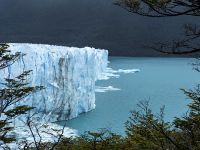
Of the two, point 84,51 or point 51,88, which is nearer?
point 51,88

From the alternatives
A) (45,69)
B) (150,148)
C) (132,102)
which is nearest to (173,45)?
(150,148)

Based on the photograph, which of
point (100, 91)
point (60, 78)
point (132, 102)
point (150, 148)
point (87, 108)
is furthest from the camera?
point (100, 91)

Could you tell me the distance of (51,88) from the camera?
3650cm

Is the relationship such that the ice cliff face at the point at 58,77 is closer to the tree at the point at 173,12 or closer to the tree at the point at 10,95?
the tree at the point at 10,95

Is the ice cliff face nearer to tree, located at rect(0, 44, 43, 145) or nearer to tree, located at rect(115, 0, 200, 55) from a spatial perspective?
tree, located at rect(0, 44, 43, 145)

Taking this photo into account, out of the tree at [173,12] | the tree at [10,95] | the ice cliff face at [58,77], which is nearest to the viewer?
the tree at [173,12]

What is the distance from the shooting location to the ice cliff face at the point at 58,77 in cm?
3381

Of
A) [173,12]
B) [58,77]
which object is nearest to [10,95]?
[173,12]

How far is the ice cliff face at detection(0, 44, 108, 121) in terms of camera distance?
33812 millimetres

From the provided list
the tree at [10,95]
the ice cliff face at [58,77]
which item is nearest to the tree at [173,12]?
the tree at [10,95]

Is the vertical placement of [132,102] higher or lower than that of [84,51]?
lower

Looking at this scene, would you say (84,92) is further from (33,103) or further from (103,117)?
(33,103)

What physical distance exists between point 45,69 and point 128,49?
521 ft

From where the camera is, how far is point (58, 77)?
37.5 metres
